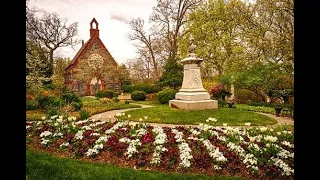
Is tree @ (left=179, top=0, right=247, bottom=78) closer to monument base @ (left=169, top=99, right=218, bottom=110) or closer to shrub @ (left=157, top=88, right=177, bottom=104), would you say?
shrub @ (left=157, top=88, right=177, bottom=104)

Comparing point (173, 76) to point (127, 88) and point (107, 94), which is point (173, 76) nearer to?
point (107, 94)

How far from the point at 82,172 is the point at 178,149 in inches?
82.0

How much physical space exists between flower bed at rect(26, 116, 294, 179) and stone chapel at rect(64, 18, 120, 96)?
23.8 m

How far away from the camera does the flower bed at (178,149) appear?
14.0 ft

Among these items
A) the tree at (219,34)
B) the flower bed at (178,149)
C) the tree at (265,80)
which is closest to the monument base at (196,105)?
the flower bed at (178,149)

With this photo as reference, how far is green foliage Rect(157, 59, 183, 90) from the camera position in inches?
774

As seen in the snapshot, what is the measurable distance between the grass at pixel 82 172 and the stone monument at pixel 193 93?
747 centimetres

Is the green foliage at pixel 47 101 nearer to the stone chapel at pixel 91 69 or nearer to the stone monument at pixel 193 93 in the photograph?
the stone monument at pixel 193 93

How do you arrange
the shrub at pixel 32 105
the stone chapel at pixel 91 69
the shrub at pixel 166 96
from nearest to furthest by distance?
1. the shrub at pixel 32 105
2. the shrub at pixel 166 96
3. the stone chapel at pixel 91 69

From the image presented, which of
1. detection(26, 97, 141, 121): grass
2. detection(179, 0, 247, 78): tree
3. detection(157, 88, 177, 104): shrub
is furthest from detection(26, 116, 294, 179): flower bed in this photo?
detection(179, 0, 247, 78): tree

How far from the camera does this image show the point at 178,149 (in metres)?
5.17

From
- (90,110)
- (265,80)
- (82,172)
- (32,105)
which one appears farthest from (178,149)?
(265,80)
